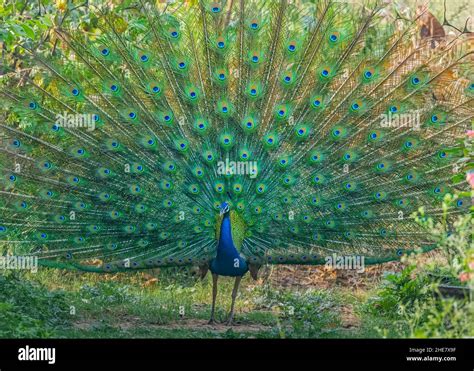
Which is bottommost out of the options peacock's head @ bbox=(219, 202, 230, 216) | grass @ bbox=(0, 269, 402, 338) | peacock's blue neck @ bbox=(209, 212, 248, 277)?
grass @ bbox=(0, 269, 402, 338)

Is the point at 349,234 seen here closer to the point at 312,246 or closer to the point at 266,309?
the point at 312,246

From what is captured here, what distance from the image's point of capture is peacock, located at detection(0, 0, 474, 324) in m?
9.41

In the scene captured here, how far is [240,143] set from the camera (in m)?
9.45

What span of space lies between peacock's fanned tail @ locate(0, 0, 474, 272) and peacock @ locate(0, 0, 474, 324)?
13 mm

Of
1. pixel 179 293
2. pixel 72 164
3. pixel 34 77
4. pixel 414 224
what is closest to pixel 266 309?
pixel 179 293

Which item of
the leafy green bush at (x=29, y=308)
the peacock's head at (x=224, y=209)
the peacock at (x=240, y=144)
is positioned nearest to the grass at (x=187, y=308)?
the leafy green bush at (x=29, y=308)

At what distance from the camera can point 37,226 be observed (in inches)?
372

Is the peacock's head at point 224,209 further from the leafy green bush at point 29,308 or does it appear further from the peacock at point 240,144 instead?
the leafy green bush at point 29,308

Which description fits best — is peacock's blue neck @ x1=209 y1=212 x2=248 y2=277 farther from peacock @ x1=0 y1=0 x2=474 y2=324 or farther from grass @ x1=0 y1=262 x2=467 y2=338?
grass @ x1=0 y1=262 x2=467 y2=338

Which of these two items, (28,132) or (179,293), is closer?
(28,132)

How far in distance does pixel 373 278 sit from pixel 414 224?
208 cm

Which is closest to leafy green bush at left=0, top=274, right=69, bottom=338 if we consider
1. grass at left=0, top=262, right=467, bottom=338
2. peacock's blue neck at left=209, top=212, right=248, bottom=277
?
grass at left=0, top=262, right=467, bottom=338

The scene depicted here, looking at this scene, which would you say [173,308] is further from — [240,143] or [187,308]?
[240,143]

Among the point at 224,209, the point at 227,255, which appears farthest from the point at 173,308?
the point at 224,209
